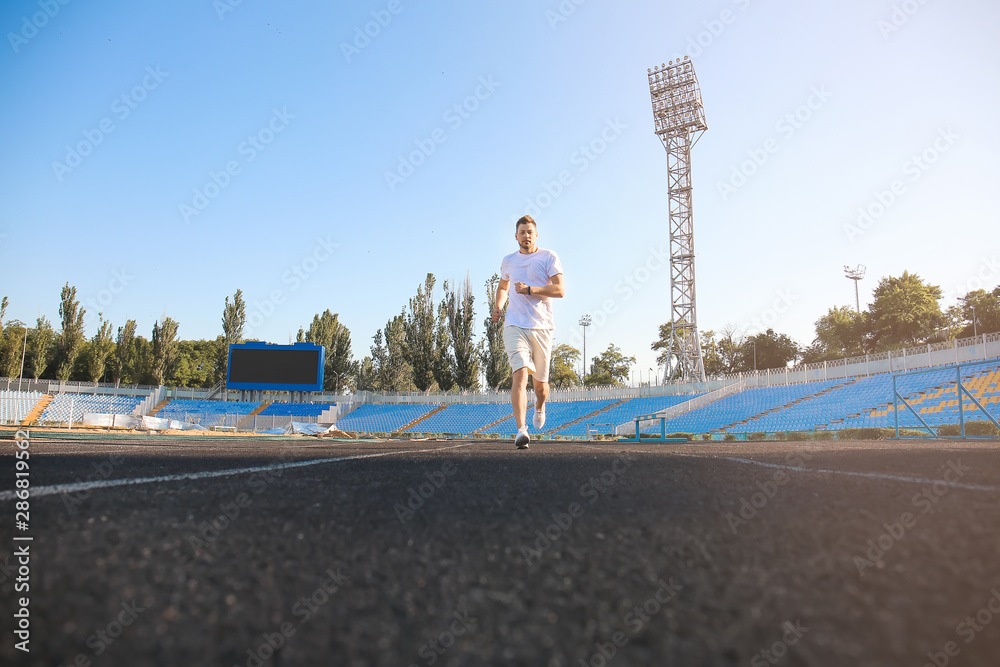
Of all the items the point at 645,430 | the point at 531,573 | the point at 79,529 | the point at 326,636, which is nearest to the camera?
the point at 326,636

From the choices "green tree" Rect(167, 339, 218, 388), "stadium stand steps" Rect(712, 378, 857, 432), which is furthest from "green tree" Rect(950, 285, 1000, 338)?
"green tree" Rect(167, 339, 218, 388)

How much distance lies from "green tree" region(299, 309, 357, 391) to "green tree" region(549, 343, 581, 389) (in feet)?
90.4

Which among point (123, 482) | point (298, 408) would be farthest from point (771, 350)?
point (123, 482)

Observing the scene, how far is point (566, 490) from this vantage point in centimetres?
166

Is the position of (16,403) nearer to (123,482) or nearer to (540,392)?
(540,392)

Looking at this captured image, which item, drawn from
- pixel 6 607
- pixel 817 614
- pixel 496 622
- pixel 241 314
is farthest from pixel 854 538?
pixel 241 314

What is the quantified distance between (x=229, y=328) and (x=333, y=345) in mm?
6916

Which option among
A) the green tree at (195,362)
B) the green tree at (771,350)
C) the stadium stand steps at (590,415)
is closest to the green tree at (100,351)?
the green tree at (195,362)

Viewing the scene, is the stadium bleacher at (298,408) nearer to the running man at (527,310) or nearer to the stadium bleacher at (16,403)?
the stadium bleacher at (16,403)

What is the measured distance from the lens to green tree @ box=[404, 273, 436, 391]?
1390 inches

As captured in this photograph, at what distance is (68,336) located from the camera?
37.0m

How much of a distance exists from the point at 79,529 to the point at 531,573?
80cm

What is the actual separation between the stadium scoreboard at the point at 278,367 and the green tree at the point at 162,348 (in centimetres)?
1279

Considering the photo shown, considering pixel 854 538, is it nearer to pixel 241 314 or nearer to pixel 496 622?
pixel 496 622
